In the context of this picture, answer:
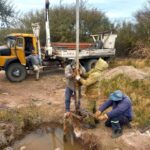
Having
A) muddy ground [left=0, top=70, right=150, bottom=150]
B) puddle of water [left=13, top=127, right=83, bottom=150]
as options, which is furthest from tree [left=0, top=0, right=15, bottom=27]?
puddle of water [left=13, top=127, right=83, bottom=150]

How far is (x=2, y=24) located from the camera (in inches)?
786

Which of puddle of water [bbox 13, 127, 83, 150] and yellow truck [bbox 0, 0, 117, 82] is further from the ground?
yellow truck [bbox 0, 0, 117, 82]

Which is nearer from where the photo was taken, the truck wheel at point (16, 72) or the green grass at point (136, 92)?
the green grass at point (136, 92)

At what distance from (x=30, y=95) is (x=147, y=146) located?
506 centimetres

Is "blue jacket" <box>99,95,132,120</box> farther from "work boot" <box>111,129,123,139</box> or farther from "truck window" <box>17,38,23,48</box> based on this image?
"truck window" <box>17,38,23,48</box>

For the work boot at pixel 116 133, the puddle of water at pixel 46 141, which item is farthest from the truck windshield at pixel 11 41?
the work boot at pixel 116 133

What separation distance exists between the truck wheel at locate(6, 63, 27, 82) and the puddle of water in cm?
486

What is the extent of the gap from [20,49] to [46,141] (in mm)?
5783

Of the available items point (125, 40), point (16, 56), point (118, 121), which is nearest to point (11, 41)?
point (16, 56)

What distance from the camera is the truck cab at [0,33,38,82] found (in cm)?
1200

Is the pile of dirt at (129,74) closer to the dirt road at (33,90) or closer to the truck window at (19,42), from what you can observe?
the dirt road at (33,90)

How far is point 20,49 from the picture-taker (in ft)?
39.7

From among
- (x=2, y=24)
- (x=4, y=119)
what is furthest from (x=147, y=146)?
(x=2, y=24)

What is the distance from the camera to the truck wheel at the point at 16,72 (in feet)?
39.4
